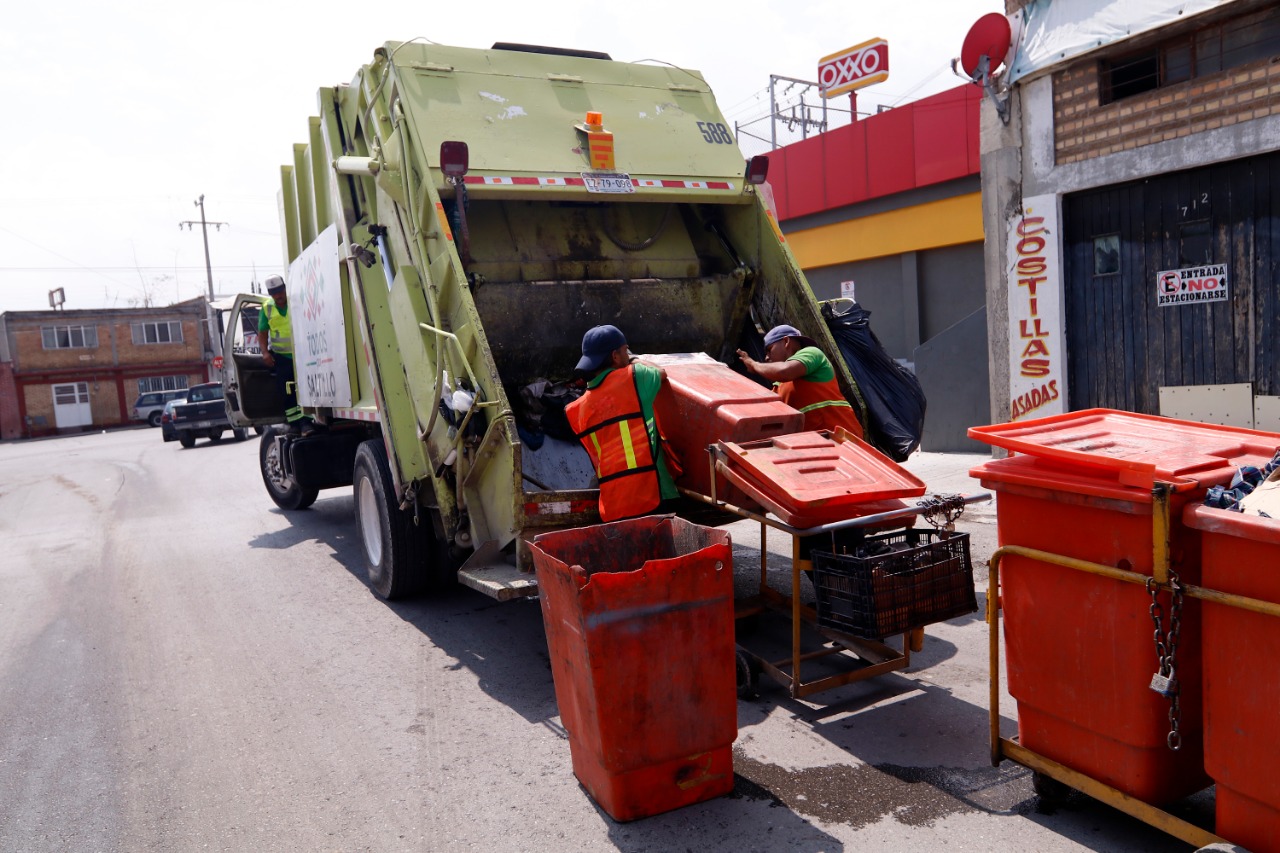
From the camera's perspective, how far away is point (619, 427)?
13.4 ft

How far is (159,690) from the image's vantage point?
441cm

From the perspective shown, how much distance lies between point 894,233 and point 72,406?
128 feet

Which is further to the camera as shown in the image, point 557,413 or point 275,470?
point 275,470

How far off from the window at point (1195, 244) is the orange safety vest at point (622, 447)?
5.60 m

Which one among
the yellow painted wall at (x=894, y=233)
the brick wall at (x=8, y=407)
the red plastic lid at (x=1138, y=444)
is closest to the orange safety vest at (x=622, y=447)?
the red plastic lid at (x=1138, y=444)

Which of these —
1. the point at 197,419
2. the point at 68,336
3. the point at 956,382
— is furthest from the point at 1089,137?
the point at 68,336

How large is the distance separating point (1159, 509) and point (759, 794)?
5.11 feet

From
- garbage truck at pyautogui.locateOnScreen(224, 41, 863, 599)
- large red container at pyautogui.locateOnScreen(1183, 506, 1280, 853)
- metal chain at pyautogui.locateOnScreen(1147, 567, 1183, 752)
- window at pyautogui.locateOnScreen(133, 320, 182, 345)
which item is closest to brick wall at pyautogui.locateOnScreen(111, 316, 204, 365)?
window at pyautogui.locateOnScreen(133, 320, 182, 345)

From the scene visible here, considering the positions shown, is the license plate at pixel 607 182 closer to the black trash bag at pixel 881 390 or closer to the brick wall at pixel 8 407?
the black trash bag at pixel 881 390

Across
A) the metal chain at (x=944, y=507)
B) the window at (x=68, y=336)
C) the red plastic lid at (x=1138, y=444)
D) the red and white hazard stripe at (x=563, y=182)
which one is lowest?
the metal chain at (x=944, y=507)

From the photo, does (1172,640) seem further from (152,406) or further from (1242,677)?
(152,406)

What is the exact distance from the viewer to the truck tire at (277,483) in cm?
903

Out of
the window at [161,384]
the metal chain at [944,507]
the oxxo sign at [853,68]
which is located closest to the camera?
the metal chain at [944,507]

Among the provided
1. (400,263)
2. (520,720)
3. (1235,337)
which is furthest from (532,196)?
(1235,337)
